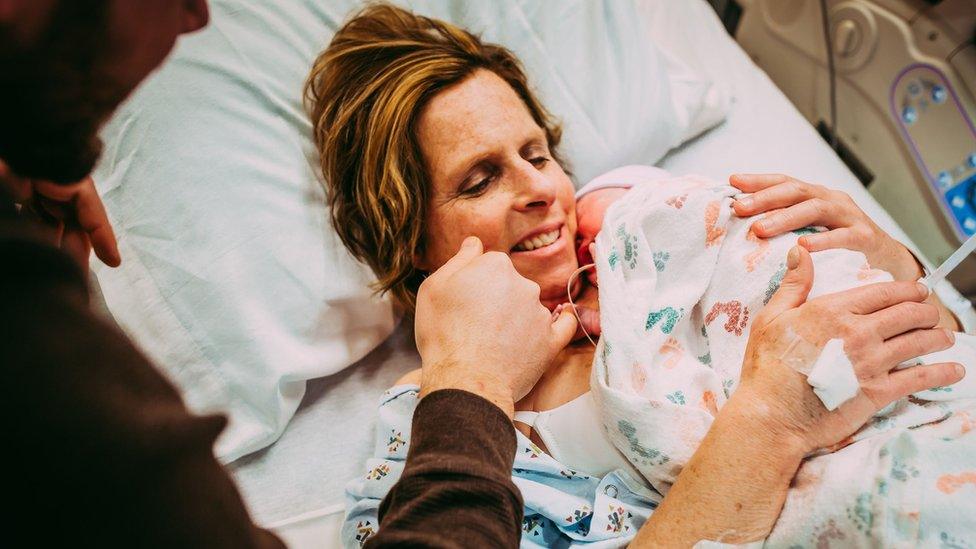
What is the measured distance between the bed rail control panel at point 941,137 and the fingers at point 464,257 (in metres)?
Result: 1.11

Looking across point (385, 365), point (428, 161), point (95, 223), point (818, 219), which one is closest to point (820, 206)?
point (818, 219)

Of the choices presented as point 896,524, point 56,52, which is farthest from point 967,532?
point 56,52

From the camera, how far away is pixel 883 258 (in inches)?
42.1

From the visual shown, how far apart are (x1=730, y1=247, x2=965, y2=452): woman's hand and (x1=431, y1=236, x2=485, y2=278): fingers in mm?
441

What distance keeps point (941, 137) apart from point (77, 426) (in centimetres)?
167

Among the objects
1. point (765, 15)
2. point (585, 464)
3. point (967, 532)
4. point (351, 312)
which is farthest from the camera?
point (765, 15)

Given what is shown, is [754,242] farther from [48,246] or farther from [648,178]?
[48,246]

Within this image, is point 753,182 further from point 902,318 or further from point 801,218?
point 902,318

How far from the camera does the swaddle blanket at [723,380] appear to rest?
0.70m

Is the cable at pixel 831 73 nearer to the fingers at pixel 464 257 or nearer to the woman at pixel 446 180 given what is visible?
the woman at pixel 446 180

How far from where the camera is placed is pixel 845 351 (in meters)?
0.77

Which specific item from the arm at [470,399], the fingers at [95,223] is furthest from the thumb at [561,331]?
the fingers at [95,223]

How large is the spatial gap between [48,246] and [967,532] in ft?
3.04

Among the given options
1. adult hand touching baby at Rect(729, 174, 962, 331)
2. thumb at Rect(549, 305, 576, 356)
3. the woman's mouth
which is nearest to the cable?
adult hand touching baby at Rect(729, 174, 962, 331)
